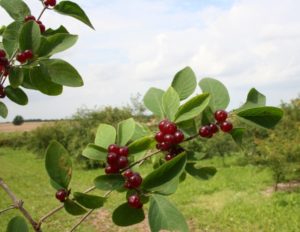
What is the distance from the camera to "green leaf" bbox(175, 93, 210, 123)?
2.81ft

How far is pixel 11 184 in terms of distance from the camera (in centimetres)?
1809

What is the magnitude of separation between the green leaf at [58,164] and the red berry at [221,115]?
336mm

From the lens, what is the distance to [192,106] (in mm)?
866

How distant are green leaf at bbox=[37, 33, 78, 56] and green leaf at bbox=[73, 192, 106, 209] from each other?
0.95ft

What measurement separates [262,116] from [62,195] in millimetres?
425

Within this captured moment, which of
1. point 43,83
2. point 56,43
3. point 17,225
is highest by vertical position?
point 56,43

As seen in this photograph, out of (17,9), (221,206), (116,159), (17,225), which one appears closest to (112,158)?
(116,159)

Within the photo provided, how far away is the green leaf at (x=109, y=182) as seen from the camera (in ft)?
2.69

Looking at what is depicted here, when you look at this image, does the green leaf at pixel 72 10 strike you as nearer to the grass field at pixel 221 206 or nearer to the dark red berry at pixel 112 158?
the dark red berry at pixel 112 158

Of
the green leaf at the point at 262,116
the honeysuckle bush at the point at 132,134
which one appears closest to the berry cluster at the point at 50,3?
the honeysuckle bush at the point at 132,134

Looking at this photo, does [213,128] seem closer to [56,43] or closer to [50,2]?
[56,43]

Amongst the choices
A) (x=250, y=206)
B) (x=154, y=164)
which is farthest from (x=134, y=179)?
(x=250, y=206)

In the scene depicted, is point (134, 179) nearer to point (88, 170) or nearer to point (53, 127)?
point (88, 170)

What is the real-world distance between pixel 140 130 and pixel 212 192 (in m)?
12.8
